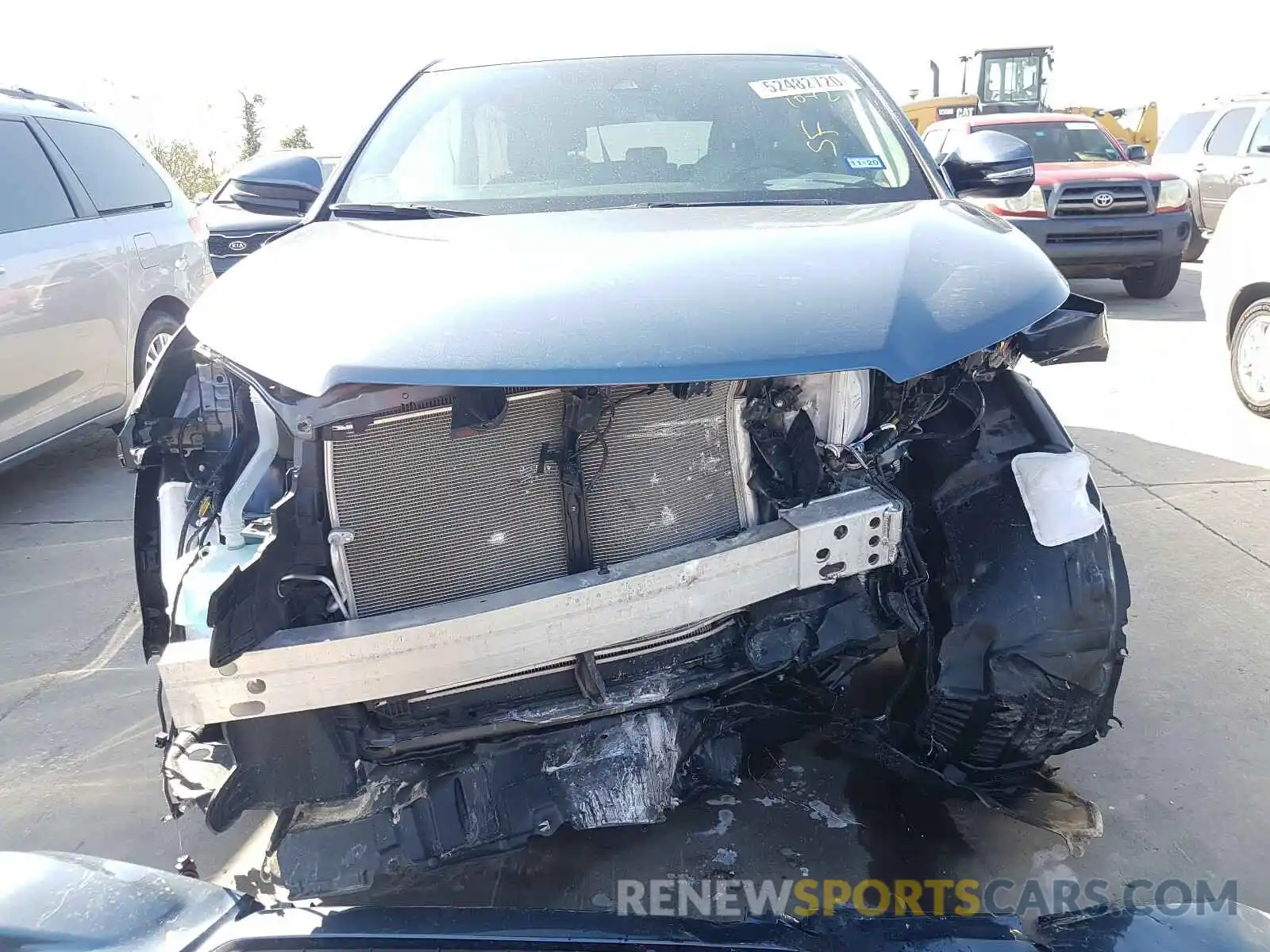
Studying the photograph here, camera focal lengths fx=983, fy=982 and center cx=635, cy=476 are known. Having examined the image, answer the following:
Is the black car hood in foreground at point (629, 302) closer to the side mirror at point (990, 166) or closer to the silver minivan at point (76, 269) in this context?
the side mirror at point (990, 166)

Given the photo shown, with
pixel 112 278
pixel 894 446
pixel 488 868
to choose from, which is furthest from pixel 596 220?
pixel 112 278

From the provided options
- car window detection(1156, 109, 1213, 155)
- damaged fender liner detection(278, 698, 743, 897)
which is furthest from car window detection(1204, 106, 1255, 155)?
damaged fender liner detection(278, 698, 743, 897)

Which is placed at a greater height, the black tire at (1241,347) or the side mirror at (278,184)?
the side mirror at (278,184)

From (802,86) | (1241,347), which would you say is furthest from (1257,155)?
(802,86)

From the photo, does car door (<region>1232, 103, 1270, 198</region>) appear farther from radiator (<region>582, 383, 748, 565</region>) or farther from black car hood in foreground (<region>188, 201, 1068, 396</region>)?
radiator (<region>582, 383, 748, 565</region>)

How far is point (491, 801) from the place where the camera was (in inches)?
74.0

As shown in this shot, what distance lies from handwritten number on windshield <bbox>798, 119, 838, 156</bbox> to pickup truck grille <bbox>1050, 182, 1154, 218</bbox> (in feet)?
21.7

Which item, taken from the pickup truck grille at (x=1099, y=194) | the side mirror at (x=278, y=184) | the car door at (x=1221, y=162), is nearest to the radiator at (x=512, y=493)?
the side mirror at (x=278, y=184)

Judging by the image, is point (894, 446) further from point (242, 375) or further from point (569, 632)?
point (242, 375)

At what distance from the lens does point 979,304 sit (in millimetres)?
1758

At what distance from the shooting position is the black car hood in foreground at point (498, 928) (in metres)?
1.31

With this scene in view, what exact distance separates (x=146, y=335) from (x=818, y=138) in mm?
3921

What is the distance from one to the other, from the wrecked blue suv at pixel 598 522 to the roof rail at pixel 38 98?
146 inches

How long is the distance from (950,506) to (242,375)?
4.73ft
